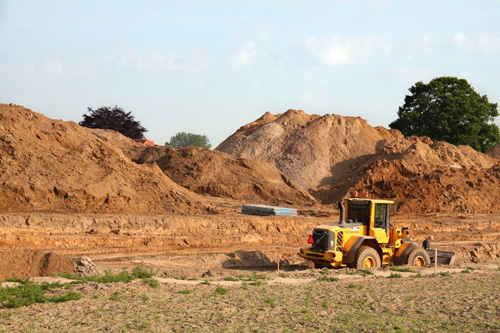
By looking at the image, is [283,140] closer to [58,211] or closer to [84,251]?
[58,211]

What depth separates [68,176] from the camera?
23234 millimetres

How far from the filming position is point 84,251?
17.3m

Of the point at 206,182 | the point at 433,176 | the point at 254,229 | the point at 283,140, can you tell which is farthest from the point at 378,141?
the point at 254,229

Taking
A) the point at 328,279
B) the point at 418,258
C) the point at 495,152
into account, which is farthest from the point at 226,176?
the point at 495,152

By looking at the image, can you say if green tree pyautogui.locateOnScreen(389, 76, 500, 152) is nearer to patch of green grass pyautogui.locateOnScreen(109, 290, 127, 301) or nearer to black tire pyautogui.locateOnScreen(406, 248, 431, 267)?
black tire pyautogui.locateOnScreen(406, 248, 431, 267)

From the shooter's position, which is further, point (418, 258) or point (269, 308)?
point (418, 258)

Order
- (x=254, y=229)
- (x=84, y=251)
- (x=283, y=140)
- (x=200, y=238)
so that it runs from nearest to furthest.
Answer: (x=84, y=251) < (x=200, y=238) < (x=254, y=229) < (x=283, y=140)

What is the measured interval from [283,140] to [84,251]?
36.3 meters

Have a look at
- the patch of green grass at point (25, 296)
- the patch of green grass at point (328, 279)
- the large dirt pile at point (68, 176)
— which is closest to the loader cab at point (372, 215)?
the patch of green grass at point (328, 279)

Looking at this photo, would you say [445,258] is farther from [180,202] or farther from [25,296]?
[180,202]

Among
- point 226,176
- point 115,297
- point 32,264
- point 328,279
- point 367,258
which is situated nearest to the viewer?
point 115,297

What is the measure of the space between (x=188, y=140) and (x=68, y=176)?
2644 inches

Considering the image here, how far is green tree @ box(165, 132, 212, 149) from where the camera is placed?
88562 mm

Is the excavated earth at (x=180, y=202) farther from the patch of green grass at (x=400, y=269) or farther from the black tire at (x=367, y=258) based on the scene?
the patch of green grass at (x=400, y=269)
